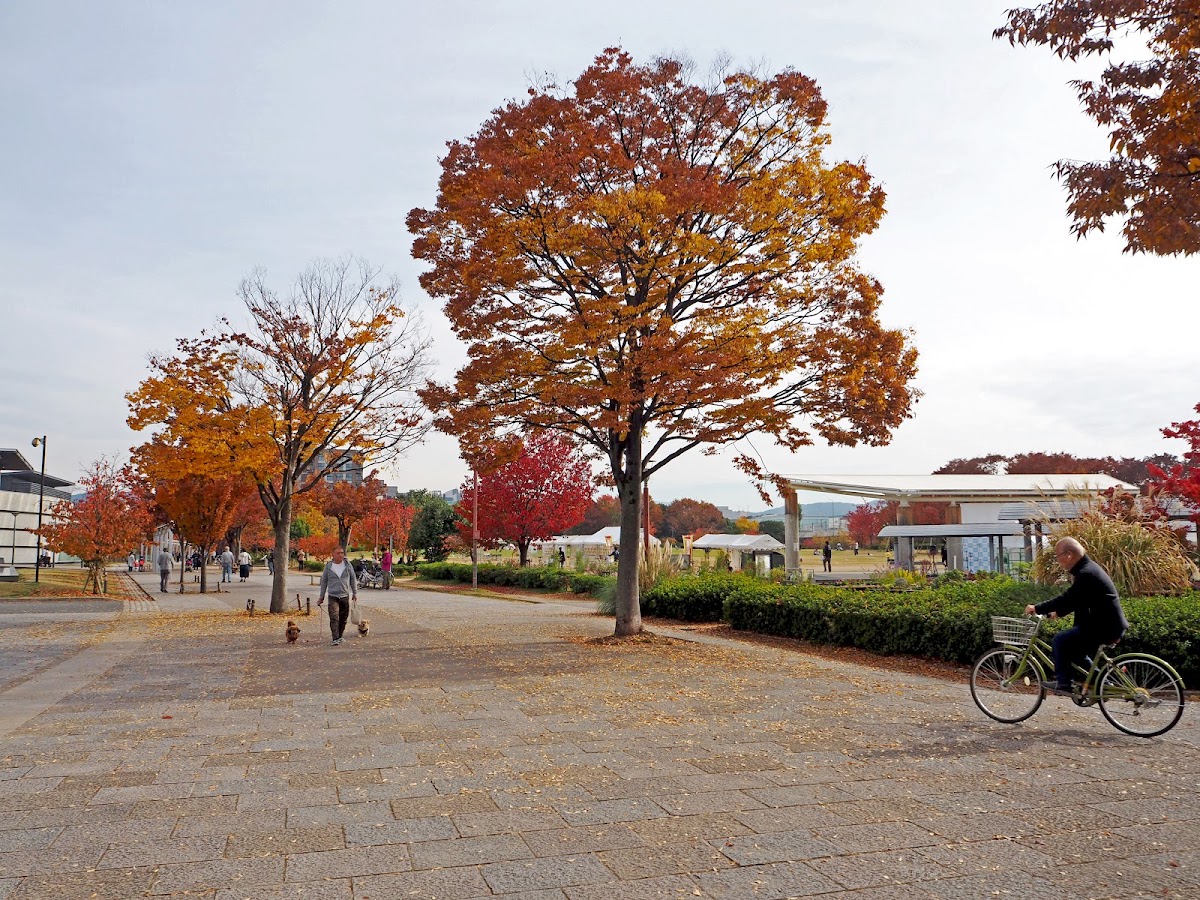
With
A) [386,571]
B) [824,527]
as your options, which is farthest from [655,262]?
[824,527]

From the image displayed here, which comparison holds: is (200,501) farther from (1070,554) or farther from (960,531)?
(1070,554)

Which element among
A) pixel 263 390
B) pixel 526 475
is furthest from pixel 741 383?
pixel 526 475

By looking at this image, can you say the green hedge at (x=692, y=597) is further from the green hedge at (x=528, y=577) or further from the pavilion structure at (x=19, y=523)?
the pavilion structure at (x=19, y=523)

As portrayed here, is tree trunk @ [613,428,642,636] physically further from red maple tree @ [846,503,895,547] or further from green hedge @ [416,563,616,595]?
red maple tree @ [846,503,895,547]

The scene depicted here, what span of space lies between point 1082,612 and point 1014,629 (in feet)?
2.23

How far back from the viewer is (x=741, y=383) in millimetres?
12812

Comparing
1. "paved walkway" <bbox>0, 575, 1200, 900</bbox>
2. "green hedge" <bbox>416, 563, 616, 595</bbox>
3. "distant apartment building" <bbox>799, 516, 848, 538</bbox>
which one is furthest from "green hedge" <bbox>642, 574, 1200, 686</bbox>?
"distant apartment building" <bbox>799, 516, 848, 538</bbox>

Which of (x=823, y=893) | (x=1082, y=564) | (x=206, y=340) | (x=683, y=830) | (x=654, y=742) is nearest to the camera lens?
(x=823, y=893)

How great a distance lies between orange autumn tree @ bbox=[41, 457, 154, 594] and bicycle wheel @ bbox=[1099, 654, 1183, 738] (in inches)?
1056

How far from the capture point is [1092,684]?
7.18m

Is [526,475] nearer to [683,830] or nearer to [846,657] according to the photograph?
[846,657]

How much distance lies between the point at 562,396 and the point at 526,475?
24.9 metres

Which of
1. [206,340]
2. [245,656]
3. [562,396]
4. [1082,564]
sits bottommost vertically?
[245,656]

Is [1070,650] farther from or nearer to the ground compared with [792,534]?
nearer to the ground
